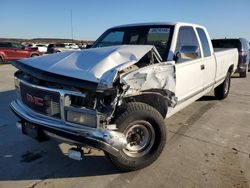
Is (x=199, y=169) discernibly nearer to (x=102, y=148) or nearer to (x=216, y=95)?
(x=102, y=148)

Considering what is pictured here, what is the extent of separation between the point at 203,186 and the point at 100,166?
135cm

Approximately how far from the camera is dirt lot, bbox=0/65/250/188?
140 inches

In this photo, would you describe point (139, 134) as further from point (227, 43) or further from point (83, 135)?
point (227, 43)

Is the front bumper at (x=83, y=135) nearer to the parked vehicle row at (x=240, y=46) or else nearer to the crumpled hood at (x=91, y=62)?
the crumpled hood at (x=91, y=62)

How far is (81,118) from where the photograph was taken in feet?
10.7

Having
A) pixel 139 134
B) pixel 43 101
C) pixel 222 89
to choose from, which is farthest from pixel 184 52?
pixel 222 89

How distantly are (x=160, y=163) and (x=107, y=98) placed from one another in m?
1.28

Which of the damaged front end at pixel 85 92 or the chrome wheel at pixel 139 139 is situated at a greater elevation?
the damaged front end at pixel 85 92

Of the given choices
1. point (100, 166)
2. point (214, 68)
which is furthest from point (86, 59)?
point (214, 68)

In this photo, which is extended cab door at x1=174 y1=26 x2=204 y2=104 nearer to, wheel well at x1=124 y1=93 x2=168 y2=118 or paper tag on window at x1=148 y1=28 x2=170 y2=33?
paper tag on window at x1=148 y1=28 x2=170 y2=33

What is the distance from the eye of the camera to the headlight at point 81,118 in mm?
3223

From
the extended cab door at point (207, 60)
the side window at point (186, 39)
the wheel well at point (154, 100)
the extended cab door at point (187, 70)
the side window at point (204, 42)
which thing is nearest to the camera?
the wheel well at point (154, 100)

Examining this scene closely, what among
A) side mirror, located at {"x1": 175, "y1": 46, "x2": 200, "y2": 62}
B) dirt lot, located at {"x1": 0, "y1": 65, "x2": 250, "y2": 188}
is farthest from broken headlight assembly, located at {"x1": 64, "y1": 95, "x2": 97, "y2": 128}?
side mirror, located at {"x1": 175, "y1": 46, "x2": 200, "y2": 62}

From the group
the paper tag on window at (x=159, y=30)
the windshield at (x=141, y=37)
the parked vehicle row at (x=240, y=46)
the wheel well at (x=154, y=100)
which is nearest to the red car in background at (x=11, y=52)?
the parked vehicle row at (x=240, y=46)
